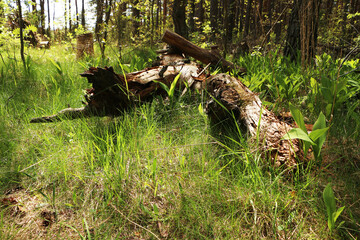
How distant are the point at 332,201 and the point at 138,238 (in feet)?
3.28

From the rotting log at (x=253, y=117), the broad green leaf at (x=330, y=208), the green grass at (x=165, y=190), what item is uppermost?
the rotting log at (x=253, y=117)

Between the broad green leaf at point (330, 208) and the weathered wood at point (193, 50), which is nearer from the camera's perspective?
the broad green leaf at point (330, 208)

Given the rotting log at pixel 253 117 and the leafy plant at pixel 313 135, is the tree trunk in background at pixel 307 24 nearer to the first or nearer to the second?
the rotting log at pixel 253 117

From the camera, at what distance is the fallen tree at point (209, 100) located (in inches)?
66.9

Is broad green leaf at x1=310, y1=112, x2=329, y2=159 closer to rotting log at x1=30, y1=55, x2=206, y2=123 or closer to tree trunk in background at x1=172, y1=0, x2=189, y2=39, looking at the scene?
rotting log at x1=30, y1=55, x2=206, y2=123

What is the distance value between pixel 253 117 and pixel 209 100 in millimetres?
486

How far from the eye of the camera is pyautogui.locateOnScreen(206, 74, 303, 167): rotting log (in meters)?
1.63

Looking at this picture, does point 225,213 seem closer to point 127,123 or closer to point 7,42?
point 127,123

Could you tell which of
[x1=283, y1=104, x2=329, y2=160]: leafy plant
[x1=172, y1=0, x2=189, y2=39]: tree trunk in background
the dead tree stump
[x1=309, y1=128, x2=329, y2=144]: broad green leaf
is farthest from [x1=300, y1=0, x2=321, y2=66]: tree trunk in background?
the dead tree stump

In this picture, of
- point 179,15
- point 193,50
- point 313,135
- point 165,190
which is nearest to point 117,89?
point 165,190

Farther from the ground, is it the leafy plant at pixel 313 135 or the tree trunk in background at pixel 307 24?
the tree trunk in background at pixel 307 24

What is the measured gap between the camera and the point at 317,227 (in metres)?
1.22

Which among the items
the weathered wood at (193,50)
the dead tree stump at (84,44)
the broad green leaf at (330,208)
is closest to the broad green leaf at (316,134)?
the broad green leaf at (330,208)

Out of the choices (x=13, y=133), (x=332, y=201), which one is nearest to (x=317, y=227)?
(x=332, y=201)
